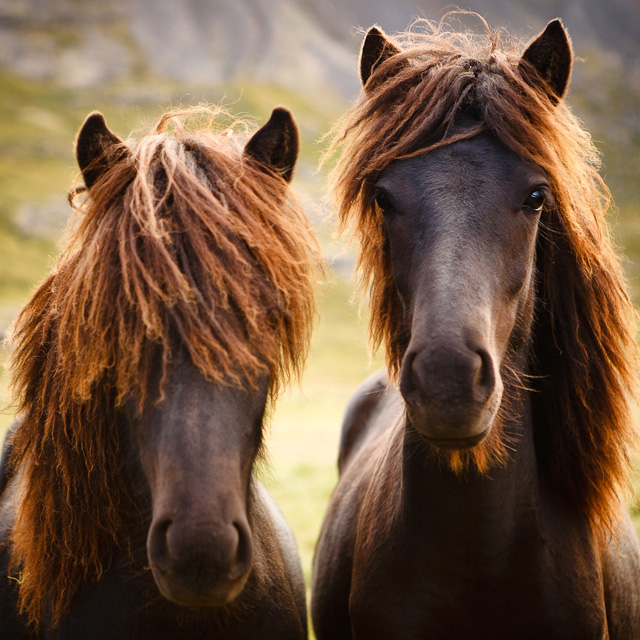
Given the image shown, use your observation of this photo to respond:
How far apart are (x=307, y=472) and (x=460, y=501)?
9.45 m

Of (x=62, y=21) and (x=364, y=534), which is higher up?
(x=62, y=21)

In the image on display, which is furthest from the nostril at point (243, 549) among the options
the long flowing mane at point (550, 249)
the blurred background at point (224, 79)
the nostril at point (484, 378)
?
the blurred background at point (224, 79)

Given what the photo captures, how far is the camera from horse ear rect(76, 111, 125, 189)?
2336 millimetres

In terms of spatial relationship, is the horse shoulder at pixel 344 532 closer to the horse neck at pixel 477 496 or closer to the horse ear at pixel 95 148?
the horse neck at pixel 477 496

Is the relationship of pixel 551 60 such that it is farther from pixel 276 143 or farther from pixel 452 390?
pixel 452 390

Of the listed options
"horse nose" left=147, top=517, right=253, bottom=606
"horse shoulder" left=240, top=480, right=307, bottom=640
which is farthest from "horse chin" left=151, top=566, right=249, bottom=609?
"horse shoulder" left=240, top=480, right=307, bottom=640

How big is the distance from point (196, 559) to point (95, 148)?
1.49 m

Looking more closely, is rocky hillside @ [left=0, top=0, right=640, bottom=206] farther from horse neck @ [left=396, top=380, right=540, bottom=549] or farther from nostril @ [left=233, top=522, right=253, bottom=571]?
nostril @ [left=233, top=522, right=253, bottom=571]

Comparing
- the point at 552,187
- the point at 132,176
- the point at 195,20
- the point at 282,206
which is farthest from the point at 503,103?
the point at 195,20

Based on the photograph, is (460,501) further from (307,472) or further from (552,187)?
(307,472)

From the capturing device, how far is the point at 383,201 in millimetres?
2641

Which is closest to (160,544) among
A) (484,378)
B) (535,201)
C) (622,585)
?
(484,378)

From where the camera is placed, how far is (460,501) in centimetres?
267

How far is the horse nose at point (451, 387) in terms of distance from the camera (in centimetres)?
205
